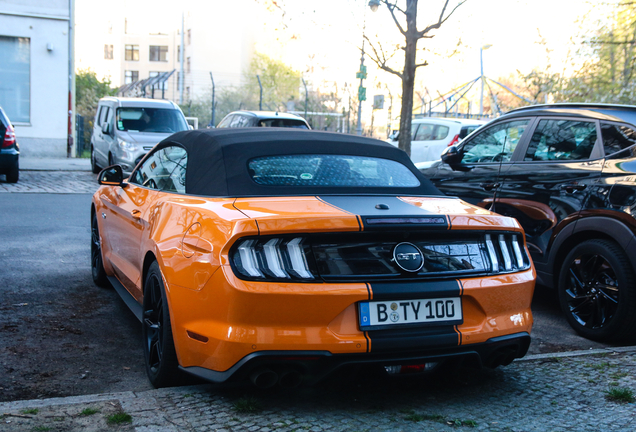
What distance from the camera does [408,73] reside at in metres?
15.9

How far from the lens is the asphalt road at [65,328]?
390cm

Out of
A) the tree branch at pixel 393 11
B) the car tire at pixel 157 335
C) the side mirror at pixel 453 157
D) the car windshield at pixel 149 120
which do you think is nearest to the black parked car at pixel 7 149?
the car windshield at pixel 149 120

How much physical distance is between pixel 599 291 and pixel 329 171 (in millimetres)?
2235

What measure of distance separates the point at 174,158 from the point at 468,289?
2.21 m

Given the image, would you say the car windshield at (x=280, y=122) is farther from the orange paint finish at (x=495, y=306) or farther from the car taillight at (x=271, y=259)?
the car taillight at (x=271, y=259)

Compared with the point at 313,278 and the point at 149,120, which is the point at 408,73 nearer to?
the point at 149,120

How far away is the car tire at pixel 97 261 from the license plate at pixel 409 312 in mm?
3323

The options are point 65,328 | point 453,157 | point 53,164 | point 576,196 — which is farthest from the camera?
point 53,164

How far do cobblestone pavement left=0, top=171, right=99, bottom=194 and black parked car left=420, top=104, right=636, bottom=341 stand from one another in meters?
9.64

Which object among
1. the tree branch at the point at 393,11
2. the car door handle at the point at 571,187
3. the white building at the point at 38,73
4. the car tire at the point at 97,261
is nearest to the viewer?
the car door handle at the point at 571,187

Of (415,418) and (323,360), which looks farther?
(415,418)

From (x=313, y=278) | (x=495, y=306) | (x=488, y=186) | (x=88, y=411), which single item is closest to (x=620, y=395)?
(x=495, y=306)

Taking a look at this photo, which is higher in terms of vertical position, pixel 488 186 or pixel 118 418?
pixel 488 186

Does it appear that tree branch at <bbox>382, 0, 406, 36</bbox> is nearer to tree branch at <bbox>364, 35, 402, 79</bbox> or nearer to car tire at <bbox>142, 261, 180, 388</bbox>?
tree branch at <bbox>364, 35, 402, 79</bbox>
